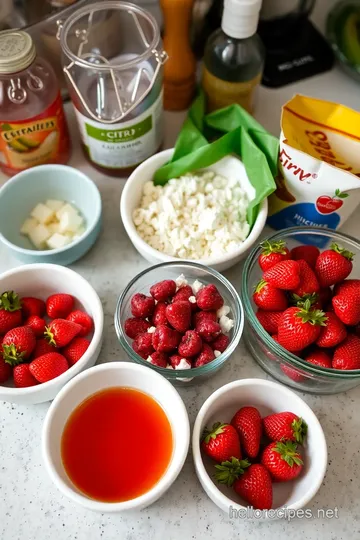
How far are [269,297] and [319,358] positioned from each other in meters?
0.12

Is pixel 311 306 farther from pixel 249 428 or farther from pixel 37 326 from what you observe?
pixel 37 326

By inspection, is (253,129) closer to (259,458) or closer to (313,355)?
(313,355)

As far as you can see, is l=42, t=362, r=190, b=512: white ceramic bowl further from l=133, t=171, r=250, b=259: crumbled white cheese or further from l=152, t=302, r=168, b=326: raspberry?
l=133, t=171, r=250, b=259: crumbled white cheese

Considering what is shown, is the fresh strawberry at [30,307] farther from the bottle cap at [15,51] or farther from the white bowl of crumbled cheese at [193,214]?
the bottle cap at [15,51]

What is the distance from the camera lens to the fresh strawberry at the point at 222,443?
0.77m

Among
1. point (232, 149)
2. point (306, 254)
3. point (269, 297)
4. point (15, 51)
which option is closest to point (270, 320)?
point (269, 297)

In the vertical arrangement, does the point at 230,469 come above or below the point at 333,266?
below

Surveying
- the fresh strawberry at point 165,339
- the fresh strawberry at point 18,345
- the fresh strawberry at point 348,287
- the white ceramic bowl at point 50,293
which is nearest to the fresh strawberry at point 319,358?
the fresh strawberry at point 348,287

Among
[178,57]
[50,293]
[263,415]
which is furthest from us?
[178,57]

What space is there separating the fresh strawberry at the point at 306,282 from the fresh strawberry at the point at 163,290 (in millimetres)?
197

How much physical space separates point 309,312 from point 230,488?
28 centimetres

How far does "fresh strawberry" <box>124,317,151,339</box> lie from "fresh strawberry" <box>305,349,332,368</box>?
0.85ft

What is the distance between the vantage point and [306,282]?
849 millimetres

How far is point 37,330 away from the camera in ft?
2.90
